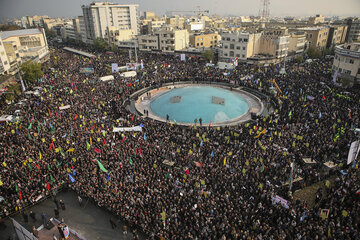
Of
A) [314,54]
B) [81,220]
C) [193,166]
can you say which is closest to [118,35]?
[314,54]

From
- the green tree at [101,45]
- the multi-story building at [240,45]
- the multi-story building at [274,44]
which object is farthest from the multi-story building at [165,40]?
the multi-story building at [274,44]

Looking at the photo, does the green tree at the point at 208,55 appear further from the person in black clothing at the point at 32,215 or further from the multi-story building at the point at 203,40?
the person in black clothing at the point at 32,215

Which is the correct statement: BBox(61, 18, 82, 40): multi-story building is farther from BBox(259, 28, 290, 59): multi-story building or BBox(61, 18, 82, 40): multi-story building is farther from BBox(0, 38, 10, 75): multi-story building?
BBox(259, 28, 290, 59): multi-story building

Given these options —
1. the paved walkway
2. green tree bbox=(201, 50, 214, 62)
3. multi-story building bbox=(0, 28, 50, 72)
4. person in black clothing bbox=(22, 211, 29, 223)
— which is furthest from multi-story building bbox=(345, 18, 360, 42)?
person in black clothing bbox=(22, 211, 29, 223)

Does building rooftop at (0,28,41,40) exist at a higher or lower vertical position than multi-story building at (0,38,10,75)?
higher

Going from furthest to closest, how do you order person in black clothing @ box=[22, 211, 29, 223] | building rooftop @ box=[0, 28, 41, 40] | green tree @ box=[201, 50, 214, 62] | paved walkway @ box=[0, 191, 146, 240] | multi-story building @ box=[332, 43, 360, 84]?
building rooftop @ box=[0, 28, 41, 40] < green tree @ box=[201, 50, 214, 62] < multi-story building @ box=[332, 43, 360, 84] < person in black clothing @ box=[22, 211, 29, 223] < paved walkway @ box=[0, 191, 146, 240]

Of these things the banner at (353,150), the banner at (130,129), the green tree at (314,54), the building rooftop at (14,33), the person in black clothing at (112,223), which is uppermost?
the building rooftop at (14,33)

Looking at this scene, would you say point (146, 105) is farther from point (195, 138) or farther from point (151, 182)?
point (151, 182)

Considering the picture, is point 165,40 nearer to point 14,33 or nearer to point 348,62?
point 14,33
